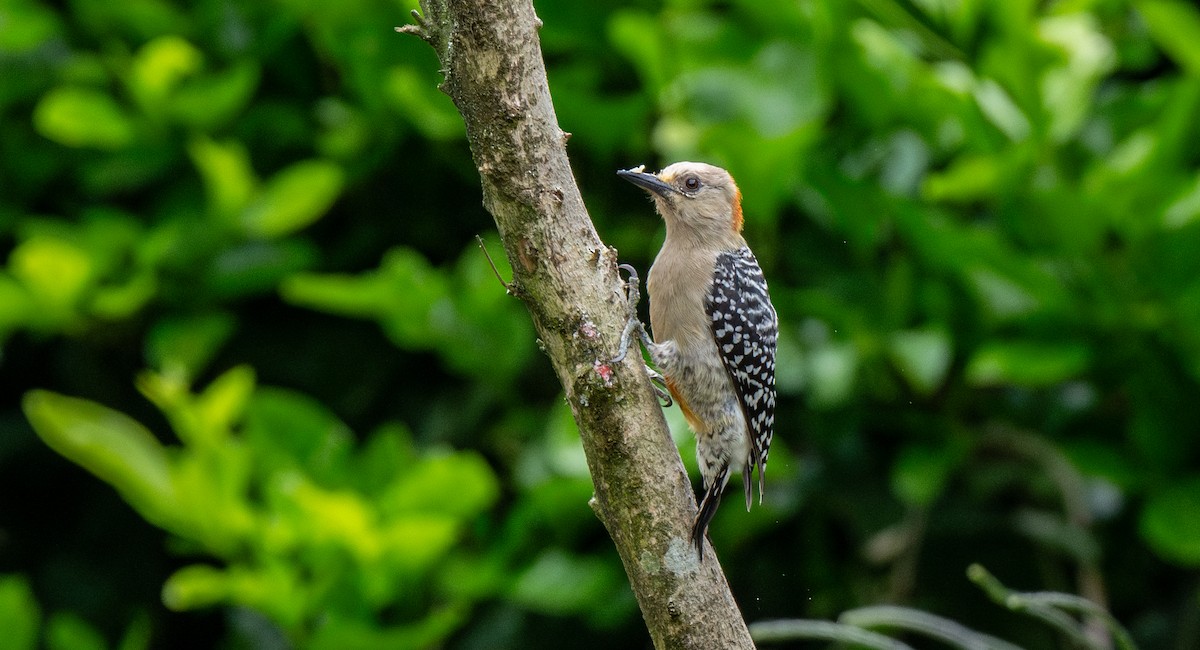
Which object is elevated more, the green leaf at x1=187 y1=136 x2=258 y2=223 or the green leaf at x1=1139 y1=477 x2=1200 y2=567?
the green leaf at x1=187 y1=136 x2=258 y2=223

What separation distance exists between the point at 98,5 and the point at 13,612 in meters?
1.66

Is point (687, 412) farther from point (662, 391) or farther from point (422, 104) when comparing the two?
point (422, 104)

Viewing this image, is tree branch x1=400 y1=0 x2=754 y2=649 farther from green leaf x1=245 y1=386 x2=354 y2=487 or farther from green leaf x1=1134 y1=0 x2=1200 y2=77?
green leaf x1=1134 y1=0 x2=1200 y2=77

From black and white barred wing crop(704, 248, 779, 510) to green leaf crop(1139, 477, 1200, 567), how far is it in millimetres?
1020

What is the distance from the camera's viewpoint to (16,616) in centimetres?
288

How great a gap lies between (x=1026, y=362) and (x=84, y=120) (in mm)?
2458

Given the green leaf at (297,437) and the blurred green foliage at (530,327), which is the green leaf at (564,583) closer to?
the blurred green foliage at (530,327)

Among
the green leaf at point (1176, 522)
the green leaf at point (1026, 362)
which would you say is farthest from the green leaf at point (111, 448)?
the green leaf at point (1176, 522)

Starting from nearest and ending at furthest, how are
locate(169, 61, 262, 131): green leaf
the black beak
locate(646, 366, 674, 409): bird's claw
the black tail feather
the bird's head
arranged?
the black tail feather → locate(646, 366, 674, 409): bird's claw → the black beak → the bird's head → locate(169, 61, 262, 131): green leaf

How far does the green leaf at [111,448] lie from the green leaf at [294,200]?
0.63 m

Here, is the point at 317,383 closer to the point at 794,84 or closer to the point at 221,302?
the point at 221,302

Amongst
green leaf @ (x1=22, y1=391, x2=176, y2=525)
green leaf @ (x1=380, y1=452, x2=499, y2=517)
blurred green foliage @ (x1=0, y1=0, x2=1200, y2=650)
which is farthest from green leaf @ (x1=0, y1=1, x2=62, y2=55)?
green leaf @ (x1=380, y1=452, x2=499, y2=517)

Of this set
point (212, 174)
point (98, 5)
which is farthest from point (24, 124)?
point (212, 174)

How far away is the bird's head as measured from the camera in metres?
2.59
